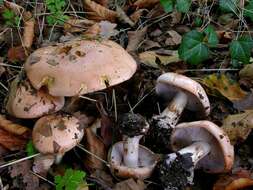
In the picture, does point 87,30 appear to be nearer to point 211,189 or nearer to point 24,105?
point 24,105

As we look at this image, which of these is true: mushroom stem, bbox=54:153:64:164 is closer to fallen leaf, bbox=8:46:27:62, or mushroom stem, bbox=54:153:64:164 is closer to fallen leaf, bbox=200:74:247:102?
fallen leaf, bbox=8:46:27:62

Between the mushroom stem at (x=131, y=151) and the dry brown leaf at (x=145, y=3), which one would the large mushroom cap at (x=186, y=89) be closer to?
the mushroom stem at (x=131, y=151)

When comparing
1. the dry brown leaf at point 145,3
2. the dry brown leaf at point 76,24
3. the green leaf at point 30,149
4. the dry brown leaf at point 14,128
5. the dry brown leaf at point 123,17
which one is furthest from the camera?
the dry brown leaf at point 145,3

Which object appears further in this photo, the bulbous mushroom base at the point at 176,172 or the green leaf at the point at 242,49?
the green leaf at the point at 242,49

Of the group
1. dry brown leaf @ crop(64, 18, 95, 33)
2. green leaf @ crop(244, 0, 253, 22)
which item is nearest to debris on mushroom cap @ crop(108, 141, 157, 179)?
dry brown leaf @ crop(64, 18, 95, 33)

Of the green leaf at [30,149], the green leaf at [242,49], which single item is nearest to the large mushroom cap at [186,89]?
the green leaf at [242,49]

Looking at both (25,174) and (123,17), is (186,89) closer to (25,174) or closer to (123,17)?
(25,174)
